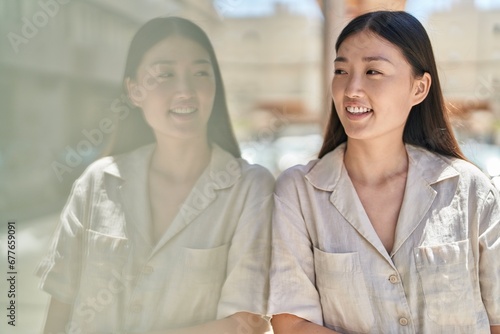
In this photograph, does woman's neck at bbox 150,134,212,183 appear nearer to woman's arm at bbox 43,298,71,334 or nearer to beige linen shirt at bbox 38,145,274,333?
beige linen shirt at bbox 38,145,274,333

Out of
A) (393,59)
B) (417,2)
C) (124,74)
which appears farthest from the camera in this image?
(417,2)

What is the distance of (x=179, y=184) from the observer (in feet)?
5.68

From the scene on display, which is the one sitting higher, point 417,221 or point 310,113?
point 310,113

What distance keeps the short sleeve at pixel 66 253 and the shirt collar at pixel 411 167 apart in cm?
74

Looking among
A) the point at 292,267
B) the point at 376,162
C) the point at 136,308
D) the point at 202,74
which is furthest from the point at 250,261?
the point at 202,74

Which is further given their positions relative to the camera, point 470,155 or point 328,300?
point 470,155

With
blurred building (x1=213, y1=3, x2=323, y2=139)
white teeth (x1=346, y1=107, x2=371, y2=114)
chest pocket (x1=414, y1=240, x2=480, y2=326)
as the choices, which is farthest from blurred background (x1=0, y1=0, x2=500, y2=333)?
chest pocket (x1=414, y1=240, x2=480, y2=326)

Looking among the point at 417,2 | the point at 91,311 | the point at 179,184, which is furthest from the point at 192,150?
the point at 417,2

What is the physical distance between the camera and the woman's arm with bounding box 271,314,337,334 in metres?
1.58

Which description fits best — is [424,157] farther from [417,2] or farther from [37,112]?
[37,112]

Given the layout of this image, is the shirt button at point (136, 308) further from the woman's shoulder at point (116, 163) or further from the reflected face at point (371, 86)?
the reflected face at point (371, 86)

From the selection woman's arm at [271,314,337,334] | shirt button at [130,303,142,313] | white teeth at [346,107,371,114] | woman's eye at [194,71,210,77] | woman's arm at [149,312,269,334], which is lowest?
woman's arm at [149,312,269,334]

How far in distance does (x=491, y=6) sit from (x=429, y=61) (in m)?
0.57

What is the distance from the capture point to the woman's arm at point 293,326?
1.58 meters
